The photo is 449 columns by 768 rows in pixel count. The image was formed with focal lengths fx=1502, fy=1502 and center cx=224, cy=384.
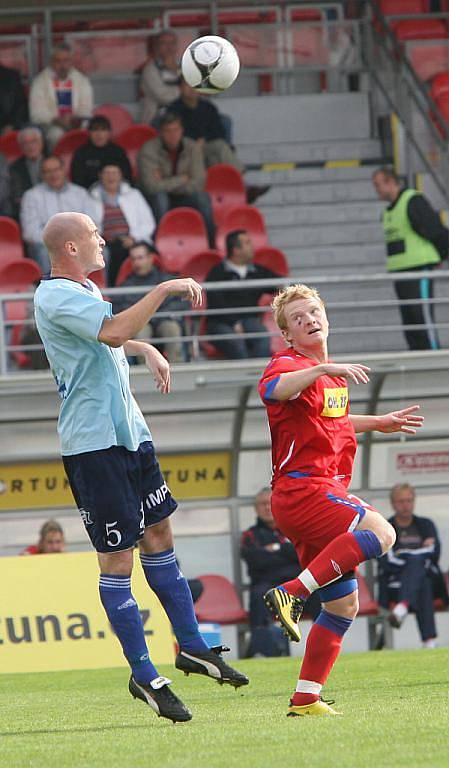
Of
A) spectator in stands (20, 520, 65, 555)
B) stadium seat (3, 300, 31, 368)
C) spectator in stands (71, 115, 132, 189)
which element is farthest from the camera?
spectator in stands (71, 115, 132, 189)

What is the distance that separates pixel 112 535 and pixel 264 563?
8.17 metres

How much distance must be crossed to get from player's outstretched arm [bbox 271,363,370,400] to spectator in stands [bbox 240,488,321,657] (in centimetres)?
782

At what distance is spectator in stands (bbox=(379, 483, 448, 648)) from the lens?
13.9m

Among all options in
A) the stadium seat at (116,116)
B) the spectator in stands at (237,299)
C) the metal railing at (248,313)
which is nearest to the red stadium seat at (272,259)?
the metal railing at (248,313)

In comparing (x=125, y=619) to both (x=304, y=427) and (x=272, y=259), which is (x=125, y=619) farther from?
(x=272, y=259)

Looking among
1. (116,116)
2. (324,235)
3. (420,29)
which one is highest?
(420,29)

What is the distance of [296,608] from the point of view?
583 cm

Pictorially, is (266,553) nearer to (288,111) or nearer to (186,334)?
(186,334)

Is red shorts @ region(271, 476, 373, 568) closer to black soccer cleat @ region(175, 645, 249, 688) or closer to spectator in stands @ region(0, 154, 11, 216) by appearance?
black soccer cleat @ region(175, 645, 249, 688)

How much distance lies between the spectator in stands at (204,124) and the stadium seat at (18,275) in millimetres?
2738

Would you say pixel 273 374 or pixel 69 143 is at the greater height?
pixel 69 143

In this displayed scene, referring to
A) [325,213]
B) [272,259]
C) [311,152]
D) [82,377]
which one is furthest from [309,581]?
[311,152]

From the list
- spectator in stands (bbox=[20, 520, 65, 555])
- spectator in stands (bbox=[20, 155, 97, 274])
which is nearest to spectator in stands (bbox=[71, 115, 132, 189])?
spectator in stands (bbox=[20, 155, 97, 274])

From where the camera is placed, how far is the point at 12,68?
57.9 feet
